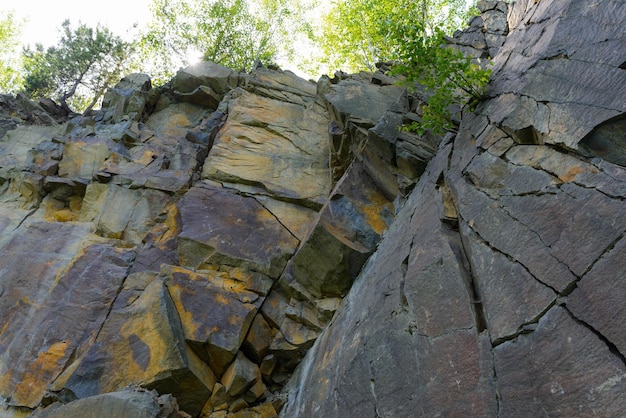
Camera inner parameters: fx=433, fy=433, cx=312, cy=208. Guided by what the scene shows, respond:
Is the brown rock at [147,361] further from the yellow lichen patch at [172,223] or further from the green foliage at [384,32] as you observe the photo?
the green foliage at [384,32]

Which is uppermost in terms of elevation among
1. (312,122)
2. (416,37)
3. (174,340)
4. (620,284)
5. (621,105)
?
(312,122)

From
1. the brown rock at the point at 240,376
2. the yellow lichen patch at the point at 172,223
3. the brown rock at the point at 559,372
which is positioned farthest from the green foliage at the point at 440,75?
the yellow lichen patch at the point at 172,223

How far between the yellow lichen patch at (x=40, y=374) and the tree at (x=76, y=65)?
65.9 ft

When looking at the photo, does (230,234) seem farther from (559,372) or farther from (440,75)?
(559,372)

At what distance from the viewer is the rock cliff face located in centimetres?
489

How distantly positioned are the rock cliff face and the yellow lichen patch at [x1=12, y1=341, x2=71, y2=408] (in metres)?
0.04

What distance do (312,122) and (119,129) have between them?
683cm

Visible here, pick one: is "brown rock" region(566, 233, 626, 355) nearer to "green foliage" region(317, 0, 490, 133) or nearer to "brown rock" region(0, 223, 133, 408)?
"green foliage" region(317, 0, 490, 133)

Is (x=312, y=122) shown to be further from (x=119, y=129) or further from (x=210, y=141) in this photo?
(x=119, y=129)

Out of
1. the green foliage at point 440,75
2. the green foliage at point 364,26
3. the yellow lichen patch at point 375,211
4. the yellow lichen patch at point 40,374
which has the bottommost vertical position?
the yellow lichen patch at point 40,374

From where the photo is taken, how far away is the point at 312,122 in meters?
15.1

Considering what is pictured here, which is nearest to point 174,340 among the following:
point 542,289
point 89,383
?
point 89,383

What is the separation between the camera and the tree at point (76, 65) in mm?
25578

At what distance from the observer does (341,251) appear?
966cm
